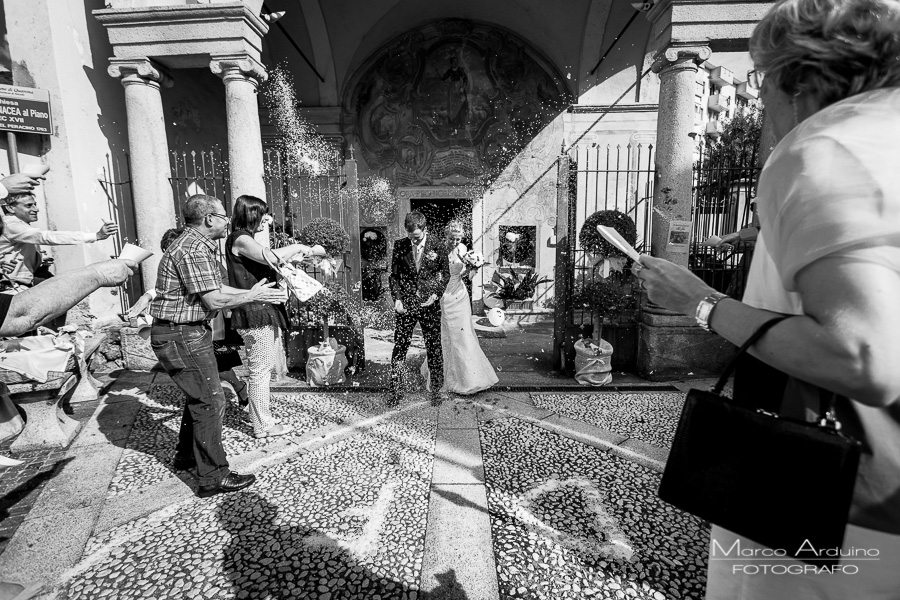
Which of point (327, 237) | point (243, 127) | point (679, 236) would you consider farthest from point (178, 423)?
point (679, 236)

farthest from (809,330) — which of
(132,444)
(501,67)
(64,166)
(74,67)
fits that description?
(501,67)

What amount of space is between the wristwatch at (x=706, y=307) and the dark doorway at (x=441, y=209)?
1051 centimetres

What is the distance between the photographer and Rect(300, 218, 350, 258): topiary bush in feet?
21.0

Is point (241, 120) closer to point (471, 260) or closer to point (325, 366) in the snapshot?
point (325, 366)

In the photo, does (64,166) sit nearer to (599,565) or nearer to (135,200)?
(135,200)

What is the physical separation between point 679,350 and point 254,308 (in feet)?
16.5

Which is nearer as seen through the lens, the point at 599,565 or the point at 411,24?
the point at 599,565

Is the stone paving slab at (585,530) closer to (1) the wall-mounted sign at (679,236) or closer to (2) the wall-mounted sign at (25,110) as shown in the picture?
(1) the wall-mounted sign at (679,236)

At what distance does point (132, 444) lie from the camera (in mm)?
4164

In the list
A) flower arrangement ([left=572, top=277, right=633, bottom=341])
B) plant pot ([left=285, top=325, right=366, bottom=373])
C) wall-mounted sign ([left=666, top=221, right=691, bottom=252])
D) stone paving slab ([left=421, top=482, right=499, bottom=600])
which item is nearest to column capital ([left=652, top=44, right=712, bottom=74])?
wall-mounted sign ([left=666, top=221, right=691, bottom=252])

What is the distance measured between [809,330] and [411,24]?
41.2 feet

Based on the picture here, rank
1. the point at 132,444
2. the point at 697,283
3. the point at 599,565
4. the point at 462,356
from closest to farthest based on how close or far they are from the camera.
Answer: the point at 697,283 < the point at 599,565 < the point at 132,444 < the point at 462,356

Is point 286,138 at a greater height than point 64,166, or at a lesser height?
greater

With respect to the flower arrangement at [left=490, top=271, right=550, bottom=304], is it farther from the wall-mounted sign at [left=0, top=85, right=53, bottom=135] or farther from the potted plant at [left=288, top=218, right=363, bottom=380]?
the wall-mounted sign at [left=0, top=85, right=53, bottom=135]
